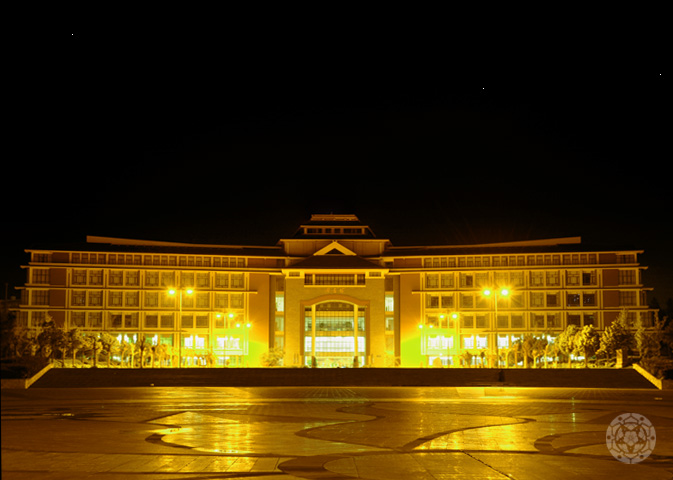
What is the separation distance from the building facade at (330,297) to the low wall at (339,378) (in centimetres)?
3394

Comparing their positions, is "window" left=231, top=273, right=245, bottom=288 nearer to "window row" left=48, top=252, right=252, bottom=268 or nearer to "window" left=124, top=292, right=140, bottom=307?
"window row" left=48, top=252, right=252, bottom=268

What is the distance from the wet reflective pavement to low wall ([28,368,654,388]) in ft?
72.3

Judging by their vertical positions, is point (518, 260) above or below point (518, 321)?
above

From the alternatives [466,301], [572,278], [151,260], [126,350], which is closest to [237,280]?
[151,260]

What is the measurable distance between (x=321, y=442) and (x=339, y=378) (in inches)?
1497

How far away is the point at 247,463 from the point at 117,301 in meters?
81.7

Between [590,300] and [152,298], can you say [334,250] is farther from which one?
[590,300]

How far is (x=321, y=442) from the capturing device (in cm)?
1767

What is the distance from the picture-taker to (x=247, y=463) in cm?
1398

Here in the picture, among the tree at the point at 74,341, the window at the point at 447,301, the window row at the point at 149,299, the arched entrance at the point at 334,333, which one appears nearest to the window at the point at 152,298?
the window row at the point at 149,299

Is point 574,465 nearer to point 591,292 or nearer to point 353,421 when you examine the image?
point 353,421

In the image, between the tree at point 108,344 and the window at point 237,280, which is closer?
the tree at point 108,344

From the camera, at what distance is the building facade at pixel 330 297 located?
300ft

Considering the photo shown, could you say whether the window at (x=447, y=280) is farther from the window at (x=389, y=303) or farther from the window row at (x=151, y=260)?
the window row at (x=151, y=260)
